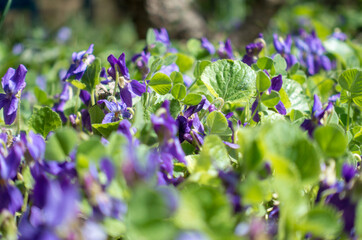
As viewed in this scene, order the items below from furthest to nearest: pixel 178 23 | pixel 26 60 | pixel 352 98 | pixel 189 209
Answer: pixel 178 23, pixel 26 60, pixel 352 98, pixel 189 209

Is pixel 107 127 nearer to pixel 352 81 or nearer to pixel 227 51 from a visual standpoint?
pixel 352 81

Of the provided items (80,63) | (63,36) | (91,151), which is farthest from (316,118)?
(63,36)

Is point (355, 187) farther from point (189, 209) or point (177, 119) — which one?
point (177, 119)

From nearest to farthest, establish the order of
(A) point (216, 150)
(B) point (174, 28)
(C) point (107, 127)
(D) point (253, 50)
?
(A) point (216, 150)
(C) point (107, 127)
(D) point (253, 50)
(B) point (174, 28)

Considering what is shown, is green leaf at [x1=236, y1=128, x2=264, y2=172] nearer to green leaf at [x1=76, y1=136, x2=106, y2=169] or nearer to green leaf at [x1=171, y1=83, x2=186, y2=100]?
green leaf at [x1=76, y1=136, x2=106, y2=169]

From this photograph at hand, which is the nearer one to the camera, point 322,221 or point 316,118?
point 322,221

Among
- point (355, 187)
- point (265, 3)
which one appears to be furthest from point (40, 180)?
point (265, 3)
